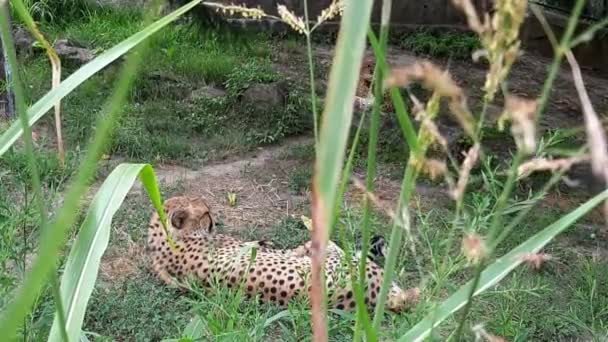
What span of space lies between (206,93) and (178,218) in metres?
1.88

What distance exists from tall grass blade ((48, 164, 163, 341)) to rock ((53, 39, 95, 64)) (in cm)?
395

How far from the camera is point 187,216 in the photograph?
261 centimetres

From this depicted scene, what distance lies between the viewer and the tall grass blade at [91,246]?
73 centimetres

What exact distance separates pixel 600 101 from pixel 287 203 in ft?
7.20

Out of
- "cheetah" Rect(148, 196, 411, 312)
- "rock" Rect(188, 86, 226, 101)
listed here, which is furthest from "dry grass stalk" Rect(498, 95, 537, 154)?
"rock" Rect(188, 86, 226, 101)

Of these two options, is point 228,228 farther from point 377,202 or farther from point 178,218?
point 377,202

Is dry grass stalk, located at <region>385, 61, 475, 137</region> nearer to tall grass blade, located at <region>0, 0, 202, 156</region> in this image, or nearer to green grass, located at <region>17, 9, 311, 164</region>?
tall grass blade, located at <region>0, 0, 202, 156</region>

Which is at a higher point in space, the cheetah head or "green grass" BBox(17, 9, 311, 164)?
the cheetah head

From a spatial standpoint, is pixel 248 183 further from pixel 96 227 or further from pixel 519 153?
pixel 519 153

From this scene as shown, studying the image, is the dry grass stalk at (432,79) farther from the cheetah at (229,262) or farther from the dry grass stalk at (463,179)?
the cheetah at (229,262)

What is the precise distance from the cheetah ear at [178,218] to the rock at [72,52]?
220 centimetres

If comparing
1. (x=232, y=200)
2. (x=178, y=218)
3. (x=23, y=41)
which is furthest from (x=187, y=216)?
(x=23, y=41)

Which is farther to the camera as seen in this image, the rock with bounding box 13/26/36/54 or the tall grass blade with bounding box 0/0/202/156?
the rock with bounding box 13/26/36/54

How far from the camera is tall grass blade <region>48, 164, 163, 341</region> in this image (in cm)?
73
